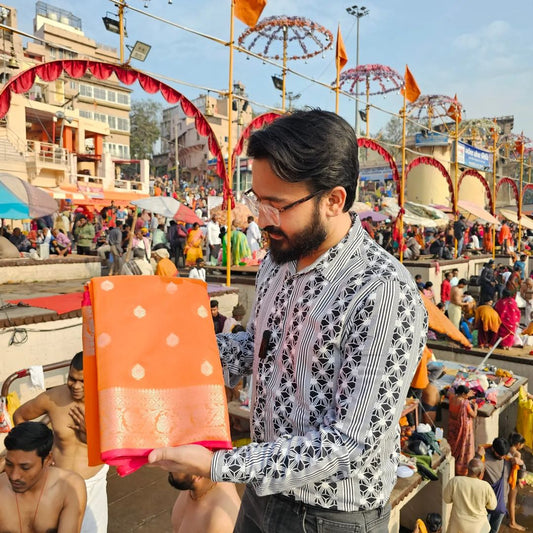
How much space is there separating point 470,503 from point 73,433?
171 inches

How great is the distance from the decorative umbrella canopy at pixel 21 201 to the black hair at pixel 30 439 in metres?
6.85

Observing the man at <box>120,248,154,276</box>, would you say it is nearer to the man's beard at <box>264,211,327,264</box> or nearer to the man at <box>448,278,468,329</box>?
the man's beard at <box>264,211,327,264</box>

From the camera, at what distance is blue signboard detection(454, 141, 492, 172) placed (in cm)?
1992

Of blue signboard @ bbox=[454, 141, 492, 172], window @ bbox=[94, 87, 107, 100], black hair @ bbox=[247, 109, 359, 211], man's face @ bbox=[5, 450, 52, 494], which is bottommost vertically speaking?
man's face @ bbox=[5, 450, 52, 494]

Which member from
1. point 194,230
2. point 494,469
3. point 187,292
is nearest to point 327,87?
point 194,230

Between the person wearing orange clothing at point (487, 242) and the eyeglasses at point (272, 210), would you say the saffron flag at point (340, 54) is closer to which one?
the eyeglasses at point (272, 210)

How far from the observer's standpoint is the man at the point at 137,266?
788 cm

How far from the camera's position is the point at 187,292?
5.66 ft

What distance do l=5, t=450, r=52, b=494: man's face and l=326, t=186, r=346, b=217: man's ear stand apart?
2.50 meters

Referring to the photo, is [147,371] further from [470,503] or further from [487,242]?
[487,242]

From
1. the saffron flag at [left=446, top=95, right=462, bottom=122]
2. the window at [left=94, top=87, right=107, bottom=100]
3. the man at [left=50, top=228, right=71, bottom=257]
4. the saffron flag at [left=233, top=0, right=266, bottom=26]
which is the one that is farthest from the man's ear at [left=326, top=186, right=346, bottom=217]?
the window at [left=94, top=87, right=107, bottom=100]

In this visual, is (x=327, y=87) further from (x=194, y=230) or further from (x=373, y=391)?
(x=373, y=391)

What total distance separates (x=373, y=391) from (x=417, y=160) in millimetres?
18399

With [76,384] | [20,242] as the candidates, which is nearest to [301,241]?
[76,384]
